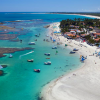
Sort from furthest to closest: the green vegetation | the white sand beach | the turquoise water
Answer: the green vegetation < the turquoise water < the white sand beach

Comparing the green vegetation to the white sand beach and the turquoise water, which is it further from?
the white sand beach

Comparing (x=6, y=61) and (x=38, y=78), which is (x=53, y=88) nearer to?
(x=38, y=78)

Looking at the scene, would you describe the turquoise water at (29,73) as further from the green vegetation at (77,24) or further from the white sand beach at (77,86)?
the green vegetation at (77,24)

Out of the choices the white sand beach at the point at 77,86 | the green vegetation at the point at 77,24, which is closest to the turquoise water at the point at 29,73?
the white sand beach at the point at 77,86

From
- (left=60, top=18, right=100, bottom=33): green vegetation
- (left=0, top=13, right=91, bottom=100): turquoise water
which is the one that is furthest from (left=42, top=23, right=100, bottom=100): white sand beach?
(left=60, top=18, right=100, bottom=33): green vegetation

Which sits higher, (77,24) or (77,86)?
(77,24)

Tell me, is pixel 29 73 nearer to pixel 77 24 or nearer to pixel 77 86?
pixel 77 86

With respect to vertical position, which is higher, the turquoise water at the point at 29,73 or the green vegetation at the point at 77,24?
the green vegetation at the point at 77,24

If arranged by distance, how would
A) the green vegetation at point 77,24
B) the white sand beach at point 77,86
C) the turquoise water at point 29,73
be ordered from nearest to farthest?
the white sand beach at point 77,86, the turquoise water at point 29,73, the green vegetation at point 77,24

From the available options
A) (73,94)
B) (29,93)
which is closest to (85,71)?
(73,94)

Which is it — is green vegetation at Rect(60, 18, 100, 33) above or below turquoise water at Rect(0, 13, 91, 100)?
above

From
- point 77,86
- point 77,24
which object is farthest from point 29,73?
point 77,24

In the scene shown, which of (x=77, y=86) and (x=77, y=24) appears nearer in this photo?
(x=77, y=86)
